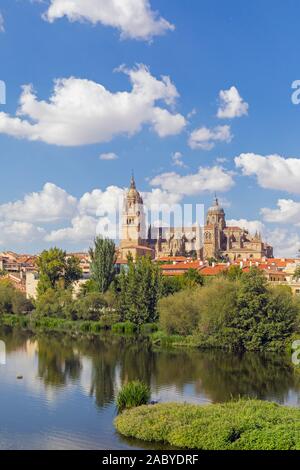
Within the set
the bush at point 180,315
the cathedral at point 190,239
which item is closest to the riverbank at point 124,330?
the bush at point 180,315

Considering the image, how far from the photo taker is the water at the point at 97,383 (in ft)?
42.0

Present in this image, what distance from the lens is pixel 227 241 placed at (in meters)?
74.3

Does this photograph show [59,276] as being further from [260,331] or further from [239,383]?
[239,383]

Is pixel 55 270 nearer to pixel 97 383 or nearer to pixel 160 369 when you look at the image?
pixel 160 369

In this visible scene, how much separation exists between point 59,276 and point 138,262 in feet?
31.6

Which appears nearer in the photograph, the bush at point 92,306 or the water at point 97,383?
the water at point 97,383

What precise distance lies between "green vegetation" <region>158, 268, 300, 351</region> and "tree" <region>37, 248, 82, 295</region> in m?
16.0

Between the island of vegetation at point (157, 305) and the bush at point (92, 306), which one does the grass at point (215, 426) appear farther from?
the bush at point (92, 306)

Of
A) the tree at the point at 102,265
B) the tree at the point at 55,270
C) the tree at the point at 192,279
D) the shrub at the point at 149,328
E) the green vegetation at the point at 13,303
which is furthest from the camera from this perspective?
the tree at the point at 55,270

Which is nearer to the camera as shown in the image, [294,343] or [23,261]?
[294,343]

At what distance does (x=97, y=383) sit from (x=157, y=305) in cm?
Answer: 1291

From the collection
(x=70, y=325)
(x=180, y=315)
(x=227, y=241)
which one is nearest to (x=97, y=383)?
(x=180, y=315)
